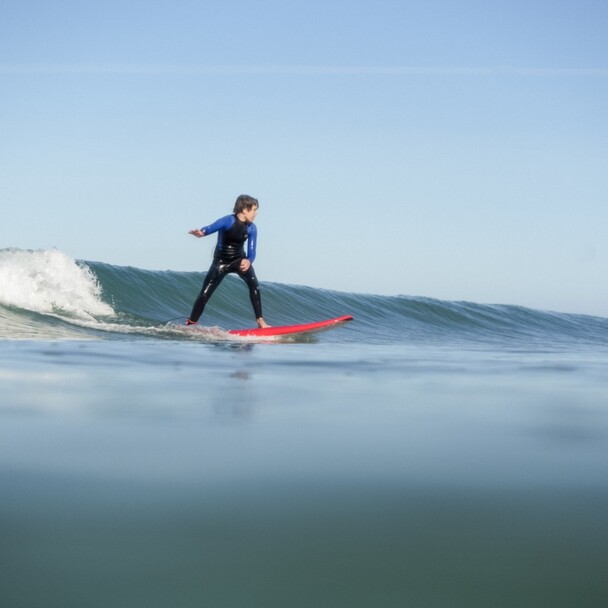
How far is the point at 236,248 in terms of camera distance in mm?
10492

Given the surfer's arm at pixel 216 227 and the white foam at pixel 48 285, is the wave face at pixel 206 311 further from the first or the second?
the surfer's arm at pixel 216 227

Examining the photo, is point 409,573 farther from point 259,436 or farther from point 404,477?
point 259,436

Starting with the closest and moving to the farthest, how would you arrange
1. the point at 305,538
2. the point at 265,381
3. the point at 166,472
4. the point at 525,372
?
the point at 305,538, the point at 166,472, the point at 265,381, the point at 525,372

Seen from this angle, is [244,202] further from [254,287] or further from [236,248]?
[254,287]

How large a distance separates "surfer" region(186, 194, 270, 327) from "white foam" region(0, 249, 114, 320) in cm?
288

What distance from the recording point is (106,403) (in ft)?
10.6

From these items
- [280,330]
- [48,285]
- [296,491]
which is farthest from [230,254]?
[296,491]

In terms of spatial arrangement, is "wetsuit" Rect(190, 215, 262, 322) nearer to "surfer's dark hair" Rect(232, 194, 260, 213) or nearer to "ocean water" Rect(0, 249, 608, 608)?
"surfer's dark hair" Rect(232, 194, 260, 213)

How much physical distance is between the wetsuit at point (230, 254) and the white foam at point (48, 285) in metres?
2.85

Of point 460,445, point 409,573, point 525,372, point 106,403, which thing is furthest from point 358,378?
point 409,573

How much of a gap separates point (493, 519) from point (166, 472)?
2.81 ft

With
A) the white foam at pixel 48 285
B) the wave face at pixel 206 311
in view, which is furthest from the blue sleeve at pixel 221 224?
the white foam at pixel 48 285

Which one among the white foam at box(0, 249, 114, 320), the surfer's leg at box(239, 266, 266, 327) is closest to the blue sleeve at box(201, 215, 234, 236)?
the surfer's leg at box(239, 266, 266, 327)

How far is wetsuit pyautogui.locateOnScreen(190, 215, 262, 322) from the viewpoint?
10.2m
